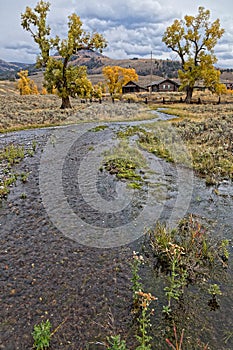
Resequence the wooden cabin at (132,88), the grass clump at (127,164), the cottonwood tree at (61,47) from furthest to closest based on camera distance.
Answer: the wooden cabin at (132,88) → the cottonwood tree at (61,47) → the grass clump at (127,164)

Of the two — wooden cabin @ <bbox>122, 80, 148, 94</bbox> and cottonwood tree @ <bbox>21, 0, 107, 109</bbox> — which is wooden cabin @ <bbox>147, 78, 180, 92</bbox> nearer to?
wooden cabin @ <bbox>122, 80, 148, 94</bbox>

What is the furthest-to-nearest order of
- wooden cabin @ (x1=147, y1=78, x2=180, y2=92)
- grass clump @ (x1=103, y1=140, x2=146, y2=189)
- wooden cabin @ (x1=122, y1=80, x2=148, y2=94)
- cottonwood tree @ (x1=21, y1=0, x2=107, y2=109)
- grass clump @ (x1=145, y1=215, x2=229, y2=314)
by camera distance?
wooden cabin @ (x1=147, y1=78, x2=180, y2=92) → wooden cabin @ (x1=122, y1=80, x2=148, y2=94) → cottonwood tree @ (x1=21, y1=0, x2=107, y2=109) → grass clump @ (x1=103, y1=140, x2=146, y2=189) → grass clump @ (x1=145, y1=215, x2=229, y2=314)

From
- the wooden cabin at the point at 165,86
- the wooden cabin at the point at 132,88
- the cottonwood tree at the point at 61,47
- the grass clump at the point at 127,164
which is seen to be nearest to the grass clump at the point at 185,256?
the grass clump at the point at 127,164

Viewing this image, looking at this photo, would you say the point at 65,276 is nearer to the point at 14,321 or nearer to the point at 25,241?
the point at 14,321

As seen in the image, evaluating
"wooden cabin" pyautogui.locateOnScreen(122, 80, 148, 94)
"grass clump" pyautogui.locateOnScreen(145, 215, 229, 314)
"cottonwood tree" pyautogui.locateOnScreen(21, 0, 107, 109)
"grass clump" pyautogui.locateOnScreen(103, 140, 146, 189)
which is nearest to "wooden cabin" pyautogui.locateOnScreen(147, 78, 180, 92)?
"wooden cabin" pyautogui.locateOnScreen(122, 80, 148, 94)

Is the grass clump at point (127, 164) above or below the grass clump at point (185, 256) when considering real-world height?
below

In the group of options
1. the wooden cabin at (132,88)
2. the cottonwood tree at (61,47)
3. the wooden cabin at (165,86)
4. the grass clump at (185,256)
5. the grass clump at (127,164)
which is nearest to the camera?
the grass clump at (185,256)

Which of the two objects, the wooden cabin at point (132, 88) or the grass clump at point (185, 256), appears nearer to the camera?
the grass clump at point (185, 256)

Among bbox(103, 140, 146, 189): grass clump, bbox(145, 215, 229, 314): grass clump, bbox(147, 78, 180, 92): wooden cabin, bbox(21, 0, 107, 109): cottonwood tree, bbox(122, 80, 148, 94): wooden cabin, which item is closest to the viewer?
bbox(145, 215, 229, 314): grass clump

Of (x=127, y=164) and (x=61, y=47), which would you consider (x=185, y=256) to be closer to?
(x=127, y=164)

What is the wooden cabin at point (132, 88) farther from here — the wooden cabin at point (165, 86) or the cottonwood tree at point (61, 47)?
the cottonwood tree at point (61, 47)

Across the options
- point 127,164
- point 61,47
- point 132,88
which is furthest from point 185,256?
point 132,88

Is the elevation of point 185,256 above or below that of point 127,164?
above

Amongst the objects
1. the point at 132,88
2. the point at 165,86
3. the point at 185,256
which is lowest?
the point at 132,88
